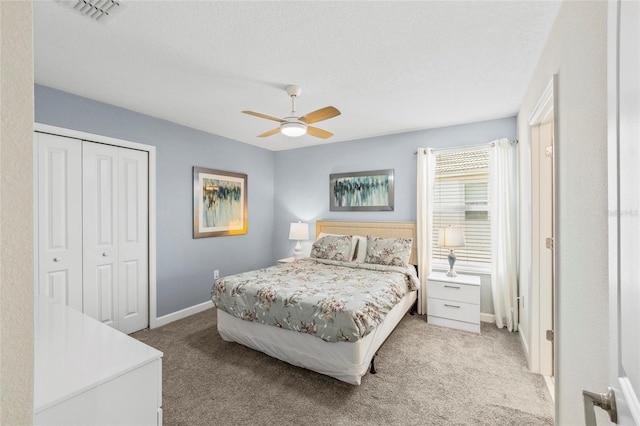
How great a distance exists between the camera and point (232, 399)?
2084 millimetres

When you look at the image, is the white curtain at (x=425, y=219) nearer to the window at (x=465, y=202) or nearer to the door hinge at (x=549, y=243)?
the window at (x=465, y=202)

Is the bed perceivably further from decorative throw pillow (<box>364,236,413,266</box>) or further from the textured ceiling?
the textured ceiling

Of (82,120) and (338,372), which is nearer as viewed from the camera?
(338,372)

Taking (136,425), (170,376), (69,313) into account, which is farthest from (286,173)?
(136,425)

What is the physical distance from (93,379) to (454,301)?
10.8ft

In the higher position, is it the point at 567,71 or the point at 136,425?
the point at 567,71

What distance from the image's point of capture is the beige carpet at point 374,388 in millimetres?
1898

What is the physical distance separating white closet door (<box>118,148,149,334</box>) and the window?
3.62m

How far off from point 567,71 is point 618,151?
1310mm

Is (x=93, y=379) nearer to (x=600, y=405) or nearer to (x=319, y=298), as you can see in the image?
(x=600, y=405)

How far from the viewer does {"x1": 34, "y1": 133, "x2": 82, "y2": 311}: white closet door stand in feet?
8.55

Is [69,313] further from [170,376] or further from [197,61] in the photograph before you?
[197,61]

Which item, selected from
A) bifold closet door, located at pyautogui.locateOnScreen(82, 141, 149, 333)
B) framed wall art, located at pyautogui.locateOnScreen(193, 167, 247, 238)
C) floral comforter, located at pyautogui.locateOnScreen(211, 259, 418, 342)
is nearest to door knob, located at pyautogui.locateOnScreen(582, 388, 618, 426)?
floral comforter, located at pyautogui.locateOnScreen(211, 259, 418, 342)

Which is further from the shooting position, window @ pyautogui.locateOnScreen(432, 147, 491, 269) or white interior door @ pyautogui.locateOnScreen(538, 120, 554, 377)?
window @ pyautogui.locateOnScreen(432, 147, 491, 269)
